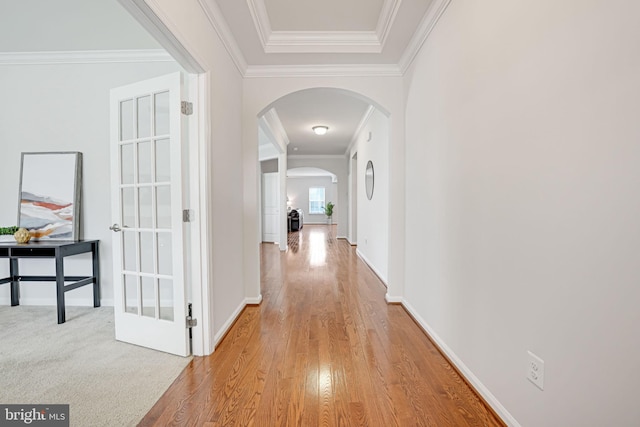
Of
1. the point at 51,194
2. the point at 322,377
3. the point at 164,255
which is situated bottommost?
the point at 322,377

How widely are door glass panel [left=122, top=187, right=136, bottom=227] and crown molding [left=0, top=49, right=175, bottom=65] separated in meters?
1.70

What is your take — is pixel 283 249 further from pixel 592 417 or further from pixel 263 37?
pixel 592 417

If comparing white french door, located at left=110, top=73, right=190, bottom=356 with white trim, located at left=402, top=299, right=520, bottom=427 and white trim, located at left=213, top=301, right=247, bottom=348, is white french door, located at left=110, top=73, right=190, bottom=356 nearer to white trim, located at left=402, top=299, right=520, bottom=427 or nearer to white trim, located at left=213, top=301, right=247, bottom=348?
white trim, located at left=213, top=301, right=247, bottom=348

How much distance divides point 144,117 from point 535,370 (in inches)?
113

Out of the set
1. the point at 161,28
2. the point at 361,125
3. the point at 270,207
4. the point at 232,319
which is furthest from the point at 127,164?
the point at 270,207

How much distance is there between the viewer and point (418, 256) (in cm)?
269

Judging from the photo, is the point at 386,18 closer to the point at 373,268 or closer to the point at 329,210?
the point at 373,268

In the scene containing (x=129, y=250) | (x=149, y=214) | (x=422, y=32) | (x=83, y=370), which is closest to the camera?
(x=83, y=370)

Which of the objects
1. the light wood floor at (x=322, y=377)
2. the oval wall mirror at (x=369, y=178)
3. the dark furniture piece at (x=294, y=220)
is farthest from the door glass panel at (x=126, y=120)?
the dark furniture piece at (x=294, y=220)

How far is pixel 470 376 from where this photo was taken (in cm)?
175

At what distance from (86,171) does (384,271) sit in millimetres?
3849

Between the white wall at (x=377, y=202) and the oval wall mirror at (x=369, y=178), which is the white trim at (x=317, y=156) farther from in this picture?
the oval wall mirror at (x=369, y=178)

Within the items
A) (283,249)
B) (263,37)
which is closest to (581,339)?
(263,37)

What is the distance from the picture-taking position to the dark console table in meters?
2.60
